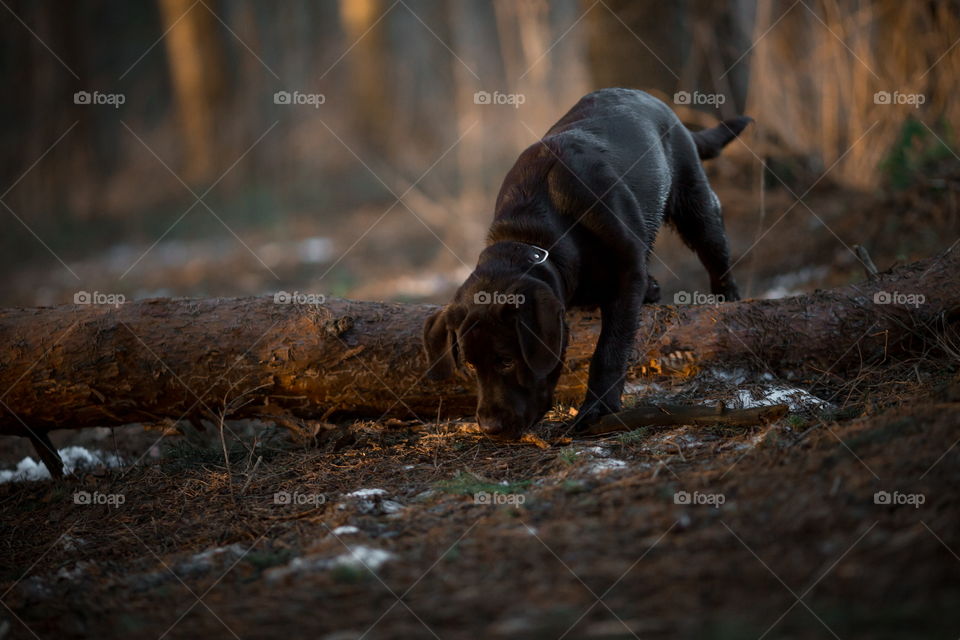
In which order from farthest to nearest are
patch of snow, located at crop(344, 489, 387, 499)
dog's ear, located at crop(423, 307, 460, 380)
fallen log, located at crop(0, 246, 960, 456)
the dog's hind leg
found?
the dog's hind leg
fallen log, located at crop(0, 246, 960, 456)
dog's ear, located at crop(423, 307, 460, 380)
patch of snow, located at crop(344, 489, 387, 499)

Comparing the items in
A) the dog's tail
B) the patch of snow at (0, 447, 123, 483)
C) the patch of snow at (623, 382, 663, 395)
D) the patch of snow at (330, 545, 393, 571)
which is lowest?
the patch of snow at (0, 447, 123, 483)

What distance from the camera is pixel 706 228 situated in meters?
5.21

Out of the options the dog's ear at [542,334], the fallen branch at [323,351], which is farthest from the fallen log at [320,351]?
the dog's ear at [542,334]

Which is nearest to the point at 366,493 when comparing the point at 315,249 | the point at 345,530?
the point at 345,530

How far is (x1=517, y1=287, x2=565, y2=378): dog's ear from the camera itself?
349 cm

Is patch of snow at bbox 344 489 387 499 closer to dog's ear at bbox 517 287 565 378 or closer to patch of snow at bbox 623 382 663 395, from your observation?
dog's ear at bbox 517 287 565 378

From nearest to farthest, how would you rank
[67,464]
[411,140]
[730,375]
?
1. [730,375]
2. [67,464]
3. [411,140]

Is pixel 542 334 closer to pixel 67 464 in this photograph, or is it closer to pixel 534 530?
pixel 534 530

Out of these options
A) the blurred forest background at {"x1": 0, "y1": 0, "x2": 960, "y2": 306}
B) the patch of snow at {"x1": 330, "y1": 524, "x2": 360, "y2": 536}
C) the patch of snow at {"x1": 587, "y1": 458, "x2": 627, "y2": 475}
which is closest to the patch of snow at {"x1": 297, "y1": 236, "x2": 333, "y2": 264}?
the blurred forest background at {"x1": 0, "y1": 0, "x2": 960, "y2": 306}

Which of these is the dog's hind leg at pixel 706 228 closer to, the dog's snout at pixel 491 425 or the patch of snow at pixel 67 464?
the dog's snout at pixel 491 425

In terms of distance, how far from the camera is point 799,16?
27.0ft

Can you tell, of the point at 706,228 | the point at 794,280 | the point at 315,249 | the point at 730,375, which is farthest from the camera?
the point at 315,249

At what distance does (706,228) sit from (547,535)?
3367 millimetres

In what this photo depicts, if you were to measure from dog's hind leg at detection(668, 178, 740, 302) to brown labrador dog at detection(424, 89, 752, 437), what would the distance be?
18 centimetres
